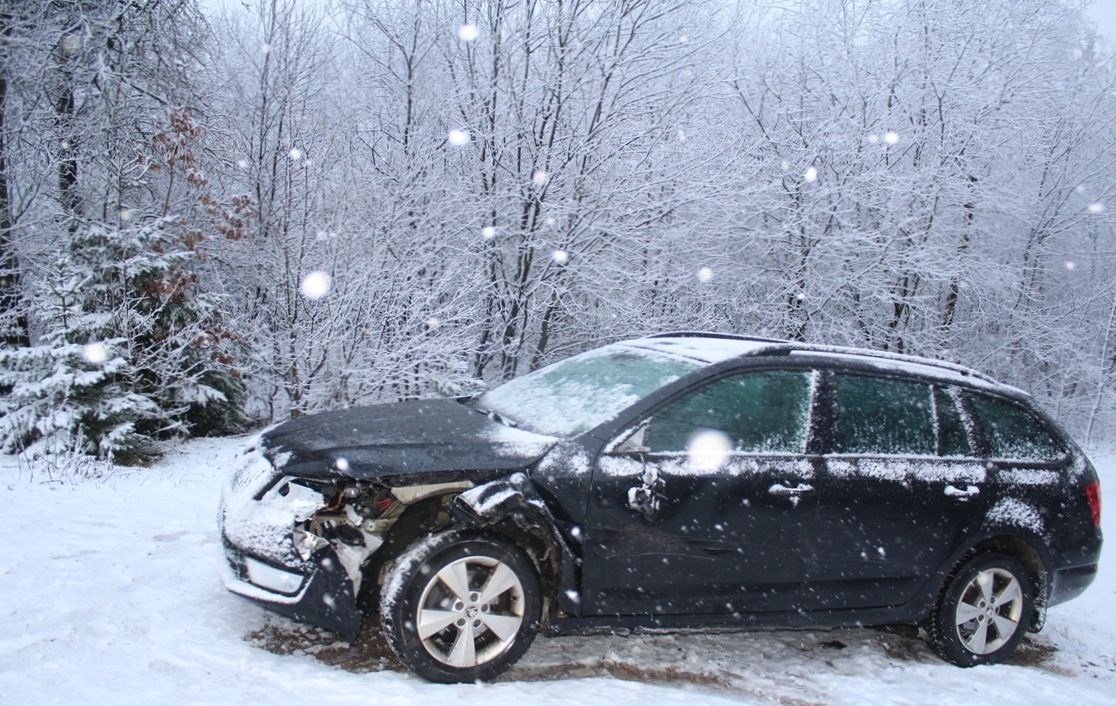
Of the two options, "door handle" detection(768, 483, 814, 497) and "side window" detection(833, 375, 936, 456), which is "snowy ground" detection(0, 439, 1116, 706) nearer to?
"door handle" detection(768, 483, 814, 497)

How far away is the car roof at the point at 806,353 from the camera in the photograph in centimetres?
417

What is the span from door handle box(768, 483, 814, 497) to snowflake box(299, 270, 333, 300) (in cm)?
754

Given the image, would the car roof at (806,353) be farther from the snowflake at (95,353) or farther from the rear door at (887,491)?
the snowflake at (95,353)

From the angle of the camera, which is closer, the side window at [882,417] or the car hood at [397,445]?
the car hood at [397,445]

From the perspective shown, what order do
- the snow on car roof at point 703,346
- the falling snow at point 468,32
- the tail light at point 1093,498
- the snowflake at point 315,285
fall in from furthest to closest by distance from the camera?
1. the falling snow at point 468,32
2. the snowflake at point 315,285
3. the tail light at point 1093,498
4. the snow on car roof at point 703,346

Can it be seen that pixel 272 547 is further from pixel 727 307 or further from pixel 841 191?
pixel 841 191

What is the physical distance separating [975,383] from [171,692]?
14.2 ft

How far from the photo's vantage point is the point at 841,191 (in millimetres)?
13852

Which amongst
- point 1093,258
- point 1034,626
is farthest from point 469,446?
point 1093,258

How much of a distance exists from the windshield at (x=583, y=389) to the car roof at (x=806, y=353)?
15 cm

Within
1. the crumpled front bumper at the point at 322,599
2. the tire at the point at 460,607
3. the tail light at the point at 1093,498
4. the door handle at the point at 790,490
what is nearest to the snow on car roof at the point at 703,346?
the door handle at the point at 790,490

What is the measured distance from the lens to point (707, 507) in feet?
12.3

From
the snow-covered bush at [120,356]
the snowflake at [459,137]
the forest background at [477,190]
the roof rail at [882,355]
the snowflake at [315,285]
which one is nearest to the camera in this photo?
the roof rail at [882,355]

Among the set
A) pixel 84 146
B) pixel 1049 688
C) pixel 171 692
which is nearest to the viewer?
pixel 171 692
